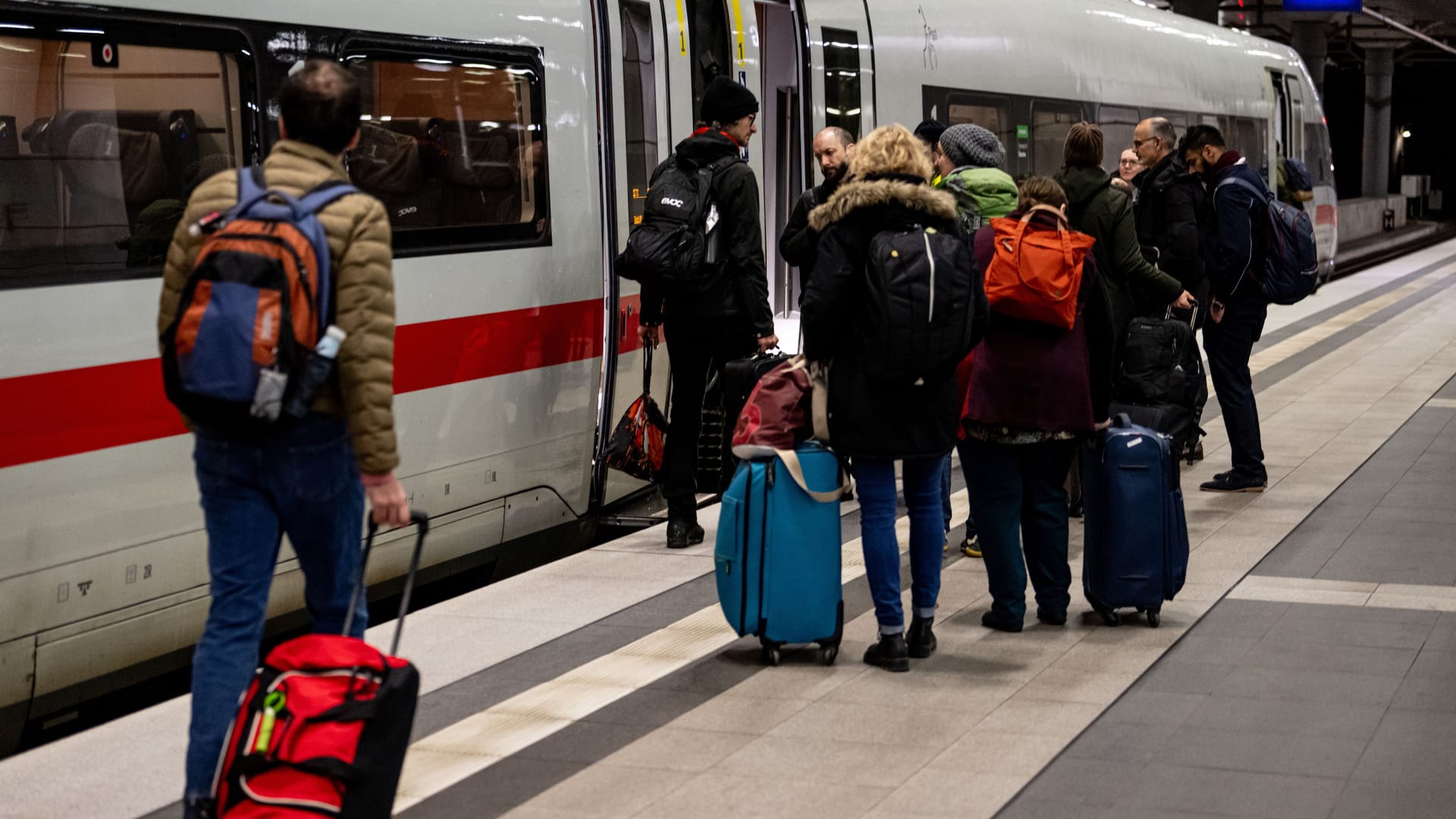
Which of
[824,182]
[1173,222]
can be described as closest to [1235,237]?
[1173,222]

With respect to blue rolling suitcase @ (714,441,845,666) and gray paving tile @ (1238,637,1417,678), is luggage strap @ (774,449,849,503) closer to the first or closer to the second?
blue rolling suitcase @ (714,441,845,666)

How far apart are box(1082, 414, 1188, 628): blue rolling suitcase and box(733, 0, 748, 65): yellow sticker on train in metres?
3.76

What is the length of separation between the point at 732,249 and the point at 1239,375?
304cm

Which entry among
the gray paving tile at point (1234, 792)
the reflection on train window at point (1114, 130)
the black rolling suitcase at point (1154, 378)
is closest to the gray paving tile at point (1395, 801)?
the gray paving tile at point (1234, 792)

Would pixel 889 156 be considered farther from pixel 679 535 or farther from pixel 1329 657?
pixel 679 535

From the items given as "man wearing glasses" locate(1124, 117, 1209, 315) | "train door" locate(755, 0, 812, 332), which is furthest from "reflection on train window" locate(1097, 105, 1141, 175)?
"man wearing glasses" locate(1124, 117, 1209, 315)

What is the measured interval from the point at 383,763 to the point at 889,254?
2.26 m

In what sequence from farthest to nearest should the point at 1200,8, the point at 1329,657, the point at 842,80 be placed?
the point at 1200,8
the point at 842,80
the point at 1329,657

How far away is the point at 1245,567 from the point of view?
23.0 ft

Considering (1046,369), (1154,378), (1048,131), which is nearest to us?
(1046,369)

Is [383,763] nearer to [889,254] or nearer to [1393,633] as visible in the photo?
[889,254]

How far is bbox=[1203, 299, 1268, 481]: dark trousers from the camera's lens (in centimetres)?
870

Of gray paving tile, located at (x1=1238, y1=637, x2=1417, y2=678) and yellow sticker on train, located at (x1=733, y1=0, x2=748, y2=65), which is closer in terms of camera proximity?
gray paving tile, located at (x1=1238, y1=637, x2=1417, y2=678)

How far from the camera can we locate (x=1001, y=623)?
6.02 m
